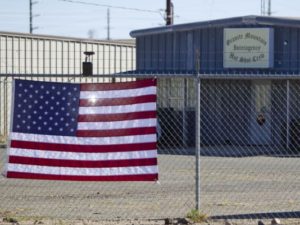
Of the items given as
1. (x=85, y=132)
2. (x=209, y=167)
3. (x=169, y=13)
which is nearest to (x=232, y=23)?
(x=209, y=167)

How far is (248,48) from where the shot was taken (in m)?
27.2

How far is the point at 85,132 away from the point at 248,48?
1677cm

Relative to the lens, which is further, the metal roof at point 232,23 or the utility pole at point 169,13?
the utility pole at point 169,13

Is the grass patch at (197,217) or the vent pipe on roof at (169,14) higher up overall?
the vent pipe on roof at (169,14)

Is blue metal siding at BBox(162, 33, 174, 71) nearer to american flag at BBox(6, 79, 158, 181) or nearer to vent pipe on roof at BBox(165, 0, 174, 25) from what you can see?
vent pipe on roof at BBox(165, 0, 174, 25)

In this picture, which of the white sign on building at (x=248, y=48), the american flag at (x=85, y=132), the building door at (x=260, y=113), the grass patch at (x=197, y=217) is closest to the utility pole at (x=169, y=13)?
the white sign on building at (x=248, y=48)

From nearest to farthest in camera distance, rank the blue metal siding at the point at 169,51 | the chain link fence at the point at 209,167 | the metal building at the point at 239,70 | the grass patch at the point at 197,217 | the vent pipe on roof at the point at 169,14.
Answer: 1. the grass patch at the point at 197,217
2. the chain link fence at the point at 209,167
3. the metal building at the point at 239,70
4. the blue metal siding at the point at 169,51
5. the vent pipe on roof at the point at 169,14

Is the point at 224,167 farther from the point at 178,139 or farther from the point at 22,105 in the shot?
the point at 22,105

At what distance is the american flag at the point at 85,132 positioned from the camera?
1102cm

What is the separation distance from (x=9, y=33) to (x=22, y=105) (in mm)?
20782

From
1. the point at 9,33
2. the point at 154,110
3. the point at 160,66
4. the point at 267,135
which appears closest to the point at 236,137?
the point at 267,135

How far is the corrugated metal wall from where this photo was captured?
2672cm

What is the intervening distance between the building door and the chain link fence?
35mm

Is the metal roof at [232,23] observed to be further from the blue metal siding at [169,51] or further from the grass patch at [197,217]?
the grass patch at [197,217]
